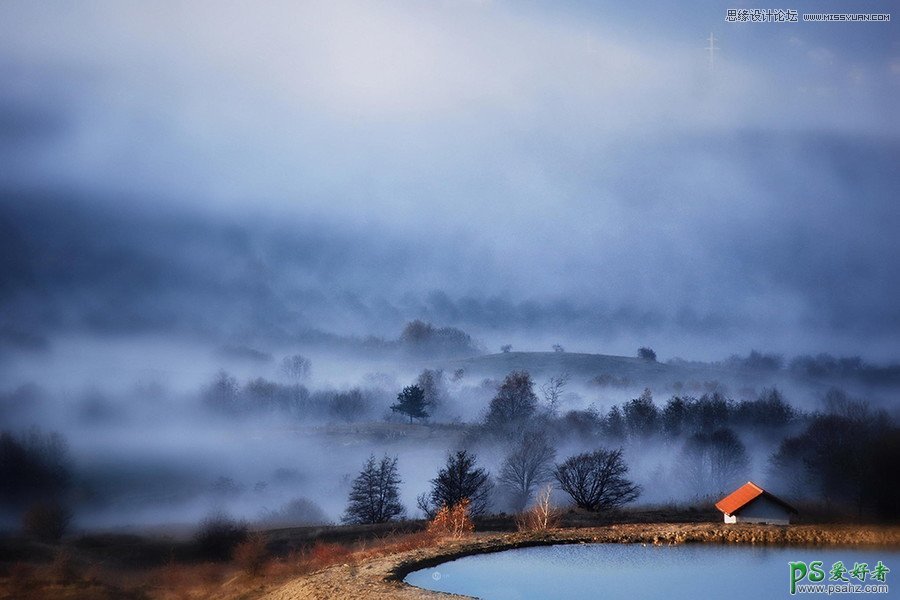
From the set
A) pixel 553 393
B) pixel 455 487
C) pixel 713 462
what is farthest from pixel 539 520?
pixel 553 393

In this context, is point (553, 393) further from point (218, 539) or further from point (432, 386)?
point (218, 539)

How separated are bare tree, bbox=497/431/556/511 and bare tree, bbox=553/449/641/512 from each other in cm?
1562

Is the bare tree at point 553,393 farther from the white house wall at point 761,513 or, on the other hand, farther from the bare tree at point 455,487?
the white house wall at point 761,513

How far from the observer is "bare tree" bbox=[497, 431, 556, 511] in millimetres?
98312

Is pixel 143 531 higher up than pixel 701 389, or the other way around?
pixel 701 389

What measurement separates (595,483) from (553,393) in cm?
6818

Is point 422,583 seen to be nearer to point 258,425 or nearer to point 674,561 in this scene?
point 674,561

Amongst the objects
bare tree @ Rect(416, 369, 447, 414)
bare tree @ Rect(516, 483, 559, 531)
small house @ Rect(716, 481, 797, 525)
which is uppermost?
bare tree @ Rect(416, 369, 447, 414)

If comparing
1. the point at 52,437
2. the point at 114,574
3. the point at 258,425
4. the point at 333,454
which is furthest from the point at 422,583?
the point at 258,425

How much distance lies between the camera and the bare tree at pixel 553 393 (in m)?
141

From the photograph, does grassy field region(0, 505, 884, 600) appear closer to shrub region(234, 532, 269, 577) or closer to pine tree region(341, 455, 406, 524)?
shrub region(234, 532, 269, 577)

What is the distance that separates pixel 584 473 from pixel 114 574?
3709 cm

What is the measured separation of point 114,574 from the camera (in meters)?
54.9

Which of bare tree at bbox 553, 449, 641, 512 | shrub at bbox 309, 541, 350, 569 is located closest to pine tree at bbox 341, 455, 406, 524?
bare tree at bbox 553, 449, 641, 512
